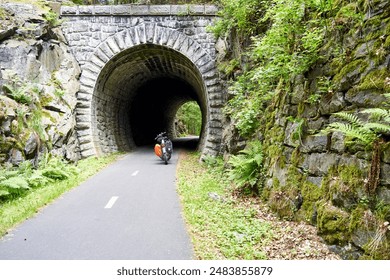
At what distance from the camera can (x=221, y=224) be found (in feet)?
20.0

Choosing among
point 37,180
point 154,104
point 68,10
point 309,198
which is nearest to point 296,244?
point 309,198

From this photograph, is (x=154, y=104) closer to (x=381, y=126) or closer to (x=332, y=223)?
(x=332, y=223)

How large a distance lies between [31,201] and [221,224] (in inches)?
187

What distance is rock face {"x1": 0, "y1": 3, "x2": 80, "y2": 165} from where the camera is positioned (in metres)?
9.79

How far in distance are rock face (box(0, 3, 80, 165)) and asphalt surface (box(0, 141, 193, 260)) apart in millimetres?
2660

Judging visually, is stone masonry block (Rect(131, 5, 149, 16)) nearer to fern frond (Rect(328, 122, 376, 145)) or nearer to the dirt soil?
the dirt soil

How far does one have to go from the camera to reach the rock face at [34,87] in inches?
385

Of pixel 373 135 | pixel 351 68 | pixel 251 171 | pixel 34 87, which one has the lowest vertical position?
pixel 251 171

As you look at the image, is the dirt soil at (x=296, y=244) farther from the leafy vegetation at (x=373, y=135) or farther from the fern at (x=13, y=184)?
the fern at (x=13, y=184)

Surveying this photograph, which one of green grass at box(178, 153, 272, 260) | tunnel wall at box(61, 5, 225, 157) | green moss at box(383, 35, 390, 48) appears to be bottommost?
green grass at box(178, 153, 272, 260)

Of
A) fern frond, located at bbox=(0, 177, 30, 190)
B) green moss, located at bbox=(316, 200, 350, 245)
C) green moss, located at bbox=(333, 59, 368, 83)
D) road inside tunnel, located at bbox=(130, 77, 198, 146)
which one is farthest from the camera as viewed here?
road inside tunnel, located at bbox=(130, 77, 198, 146)

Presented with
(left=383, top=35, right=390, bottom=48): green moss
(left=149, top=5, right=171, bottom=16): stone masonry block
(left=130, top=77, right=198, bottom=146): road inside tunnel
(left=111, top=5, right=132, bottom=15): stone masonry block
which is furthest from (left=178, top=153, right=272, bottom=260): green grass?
(left=130, top=77, right=198, bottom=146): road inside tunnel

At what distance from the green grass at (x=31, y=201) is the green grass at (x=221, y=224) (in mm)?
3358

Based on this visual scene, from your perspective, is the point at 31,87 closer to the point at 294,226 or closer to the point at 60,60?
the point at 60,60
